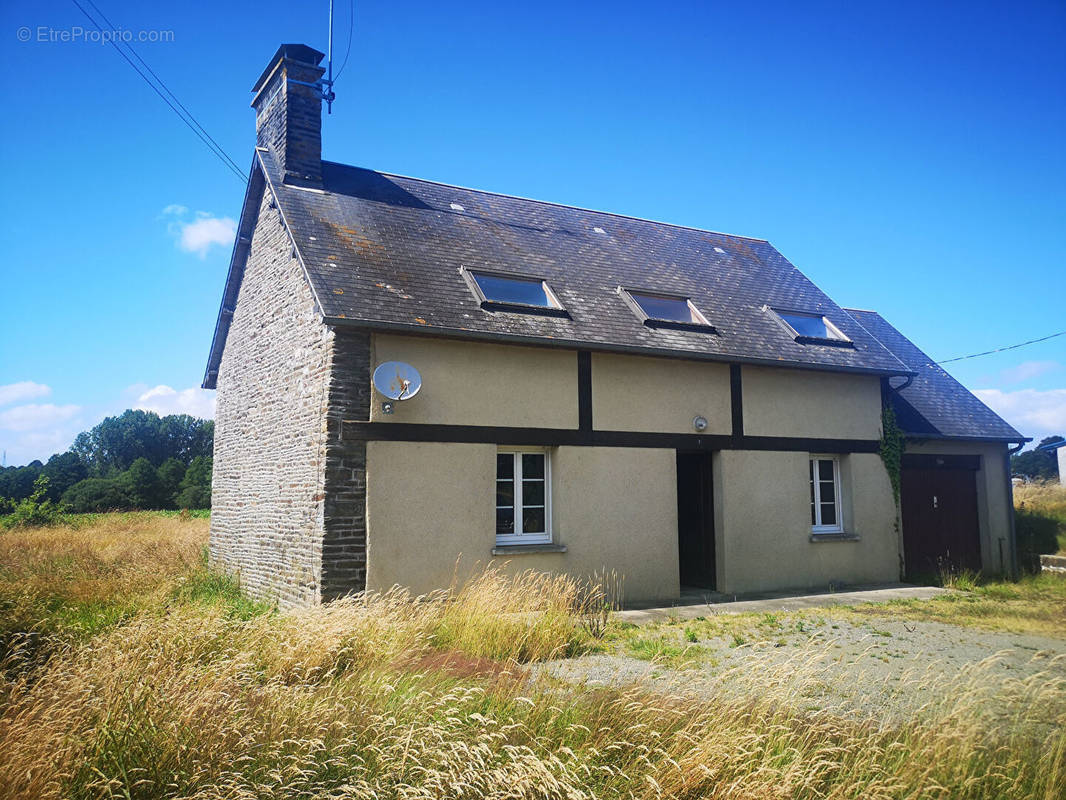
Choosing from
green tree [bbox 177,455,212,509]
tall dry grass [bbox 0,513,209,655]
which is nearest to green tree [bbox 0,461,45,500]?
green tree [bbox 177,455,212,509]

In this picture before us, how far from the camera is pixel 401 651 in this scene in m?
5.79

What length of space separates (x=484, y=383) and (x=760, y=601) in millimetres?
5189

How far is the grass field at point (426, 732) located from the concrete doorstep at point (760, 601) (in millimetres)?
4452

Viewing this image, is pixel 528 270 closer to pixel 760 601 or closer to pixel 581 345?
pixel 581 345

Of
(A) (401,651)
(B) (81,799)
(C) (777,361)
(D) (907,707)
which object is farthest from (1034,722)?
(C) (777,361)

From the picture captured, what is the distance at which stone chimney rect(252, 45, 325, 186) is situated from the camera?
11969mm

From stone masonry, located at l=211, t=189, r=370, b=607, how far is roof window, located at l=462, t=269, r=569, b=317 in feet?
6.88

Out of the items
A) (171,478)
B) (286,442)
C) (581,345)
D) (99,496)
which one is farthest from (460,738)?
(171,478)

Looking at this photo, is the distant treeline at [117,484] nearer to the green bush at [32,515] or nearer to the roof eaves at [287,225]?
the green bush at [32,515]

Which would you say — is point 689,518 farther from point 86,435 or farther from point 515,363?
point 86,435

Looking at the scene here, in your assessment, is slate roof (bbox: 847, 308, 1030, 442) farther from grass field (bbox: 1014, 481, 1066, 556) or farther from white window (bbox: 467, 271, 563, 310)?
white window (bbox: 467, 271, 563, 310)

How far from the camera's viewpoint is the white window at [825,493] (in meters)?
12.8

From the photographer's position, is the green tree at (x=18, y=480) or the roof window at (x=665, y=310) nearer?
the roof window at (x=665, y=310)

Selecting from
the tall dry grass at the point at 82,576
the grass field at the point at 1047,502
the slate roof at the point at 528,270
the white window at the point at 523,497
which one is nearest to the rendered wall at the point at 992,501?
the grass field at the point at 1047,502
